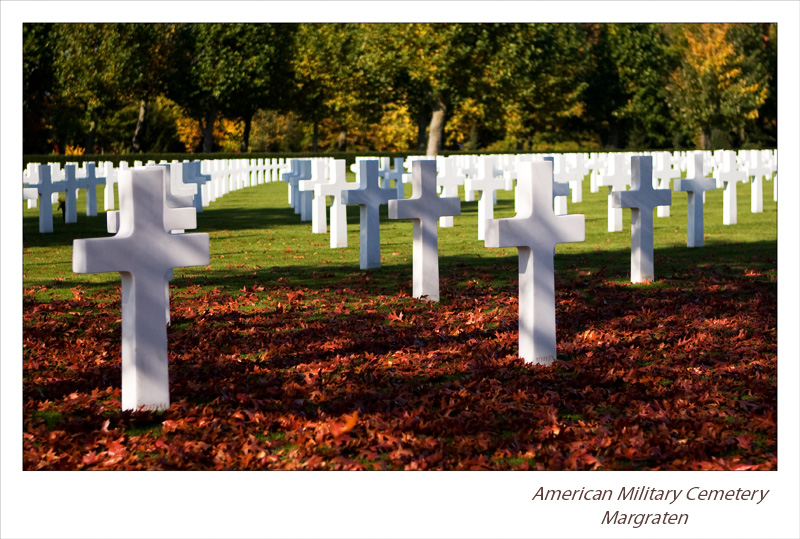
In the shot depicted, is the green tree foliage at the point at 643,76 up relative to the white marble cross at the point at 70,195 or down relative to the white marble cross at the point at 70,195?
up

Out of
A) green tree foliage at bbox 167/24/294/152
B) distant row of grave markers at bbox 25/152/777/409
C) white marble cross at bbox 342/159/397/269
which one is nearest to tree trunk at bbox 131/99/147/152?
green tree foliage at bbox 167/24/294/152

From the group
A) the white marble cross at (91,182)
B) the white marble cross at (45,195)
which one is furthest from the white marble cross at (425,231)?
the white marble cross at (91,182)

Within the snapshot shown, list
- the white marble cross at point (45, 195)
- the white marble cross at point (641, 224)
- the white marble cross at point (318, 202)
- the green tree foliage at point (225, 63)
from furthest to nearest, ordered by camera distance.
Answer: the green tree foliage at point (225, 63) < the white marble cross at point (45, 195) < the white marble cross at point (318, 202) < the white marble cross at point (641, 224)

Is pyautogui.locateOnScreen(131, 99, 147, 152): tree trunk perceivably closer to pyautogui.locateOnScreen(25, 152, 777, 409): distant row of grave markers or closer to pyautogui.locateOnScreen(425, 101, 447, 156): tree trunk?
pyautogui.locateOnScreen(425, 101, 447, 156): tree trunk

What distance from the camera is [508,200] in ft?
84.0

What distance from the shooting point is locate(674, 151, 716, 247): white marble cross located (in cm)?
1330

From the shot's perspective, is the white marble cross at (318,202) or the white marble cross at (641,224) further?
the white marble cross at (318,202)

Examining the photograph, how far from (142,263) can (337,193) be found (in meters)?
8.83

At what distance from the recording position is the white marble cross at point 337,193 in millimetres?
13734

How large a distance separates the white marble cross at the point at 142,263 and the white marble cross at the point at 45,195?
12757mm

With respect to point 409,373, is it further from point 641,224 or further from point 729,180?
point 729,180

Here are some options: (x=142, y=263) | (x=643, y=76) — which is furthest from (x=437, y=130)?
(x=142, y=263)

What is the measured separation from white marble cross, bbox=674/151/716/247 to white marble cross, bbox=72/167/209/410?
9524 mm

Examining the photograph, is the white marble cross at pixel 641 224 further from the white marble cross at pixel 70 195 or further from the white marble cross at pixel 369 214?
the white marble cross at pixel 70 195
